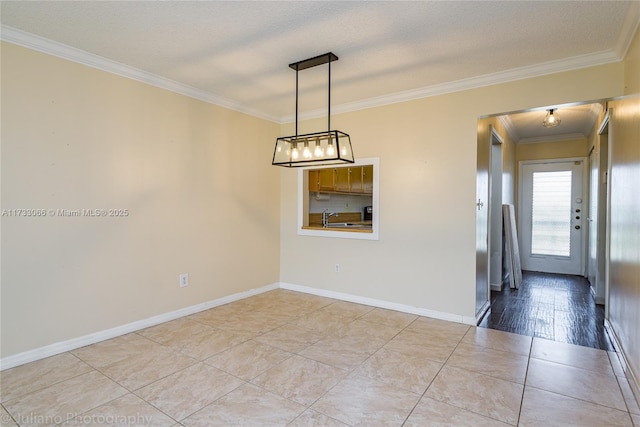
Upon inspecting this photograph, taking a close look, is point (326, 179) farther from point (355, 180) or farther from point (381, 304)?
point (381, 304)

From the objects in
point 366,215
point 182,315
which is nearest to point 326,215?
point 366,215

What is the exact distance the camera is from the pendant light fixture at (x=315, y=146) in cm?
283

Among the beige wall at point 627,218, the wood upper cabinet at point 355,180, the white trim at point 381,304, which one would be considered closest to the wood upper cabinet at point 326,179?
the wood upper cabinet at point 355,180

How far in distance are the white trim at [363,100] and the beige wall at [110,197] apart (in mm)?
72

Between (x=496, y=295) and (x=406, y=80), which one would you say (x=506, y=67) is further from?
(x=496, y=295)

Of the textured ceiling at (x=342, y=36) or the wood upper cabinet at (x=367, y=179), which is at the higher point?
the textured ceiling at (x=342, y=36)

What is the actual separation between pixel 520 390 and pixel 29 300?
3632 millimetres

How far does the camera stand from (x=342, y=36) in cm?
257

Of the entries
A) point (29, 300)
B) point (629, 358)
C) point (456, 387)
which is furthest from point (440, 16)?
point (29, 300)

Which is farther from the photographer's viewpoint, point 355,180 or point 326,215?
point 355,180

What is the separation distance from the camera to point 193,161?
3.77 meters

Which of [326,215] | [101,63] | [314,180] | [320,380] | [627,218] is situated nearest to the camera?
[320,380]

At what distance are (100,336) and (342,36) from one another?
327 centimetres

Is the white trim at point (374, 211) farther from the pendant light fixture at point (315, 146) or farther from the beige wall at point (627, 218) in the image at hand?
the beige wall at point (627, 218)
